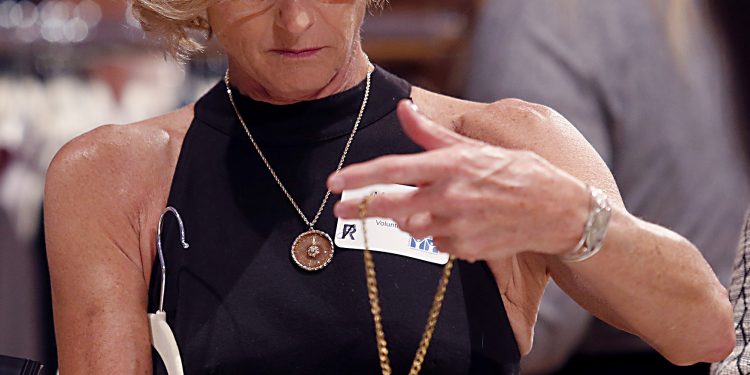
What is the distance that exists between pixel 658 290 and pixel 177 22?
732 millimetres

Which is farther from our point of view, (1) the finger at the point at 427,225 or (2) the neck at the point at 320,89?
(2) the neck at the point at 320,89

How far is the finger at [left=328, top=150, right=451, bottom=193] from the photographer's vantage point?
119cm

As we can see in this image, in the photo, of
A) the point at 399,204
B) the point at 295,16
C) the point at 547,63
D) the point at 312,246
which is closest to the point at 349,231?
the point at 312,246

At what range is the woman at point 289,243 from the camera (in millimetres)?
1472

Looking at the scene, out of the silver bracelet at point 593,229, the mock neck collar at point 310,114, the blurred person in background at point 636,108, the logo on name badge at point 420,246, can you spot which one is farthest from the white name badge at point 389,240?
the blurred person in background at point 636,108

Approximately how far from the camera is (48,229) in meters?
1.64

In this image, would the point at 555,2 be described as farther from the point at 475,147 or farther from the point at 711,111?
the point at 475,147

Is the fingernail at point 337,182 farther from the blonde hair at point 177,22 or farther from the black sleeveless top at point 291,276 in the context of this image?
the blonde hair at point 177,22

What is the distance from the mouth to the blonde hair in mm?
115

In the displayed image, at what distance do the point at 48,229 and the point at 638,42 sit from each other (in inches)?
55.1

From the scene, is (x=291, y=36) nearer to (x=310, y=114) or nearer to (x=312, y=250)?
(x=310, y=114)

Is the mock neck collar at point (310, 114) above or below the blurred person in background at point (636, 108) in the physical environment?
above

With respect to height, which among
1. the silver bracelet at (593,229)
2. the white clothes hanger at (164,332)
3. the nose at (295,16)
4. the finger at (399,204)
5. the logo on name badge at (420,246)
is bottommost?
the white clothes hanger at (164,332)

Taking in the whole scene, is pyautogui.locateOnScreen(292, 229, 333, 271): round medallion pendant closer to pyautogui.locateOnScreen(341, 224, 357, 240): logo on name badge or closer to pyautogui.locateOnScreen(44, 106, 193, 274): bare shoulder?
pyautogui.locateOnScreen(341, 224, 357, 240): logo on name badge
